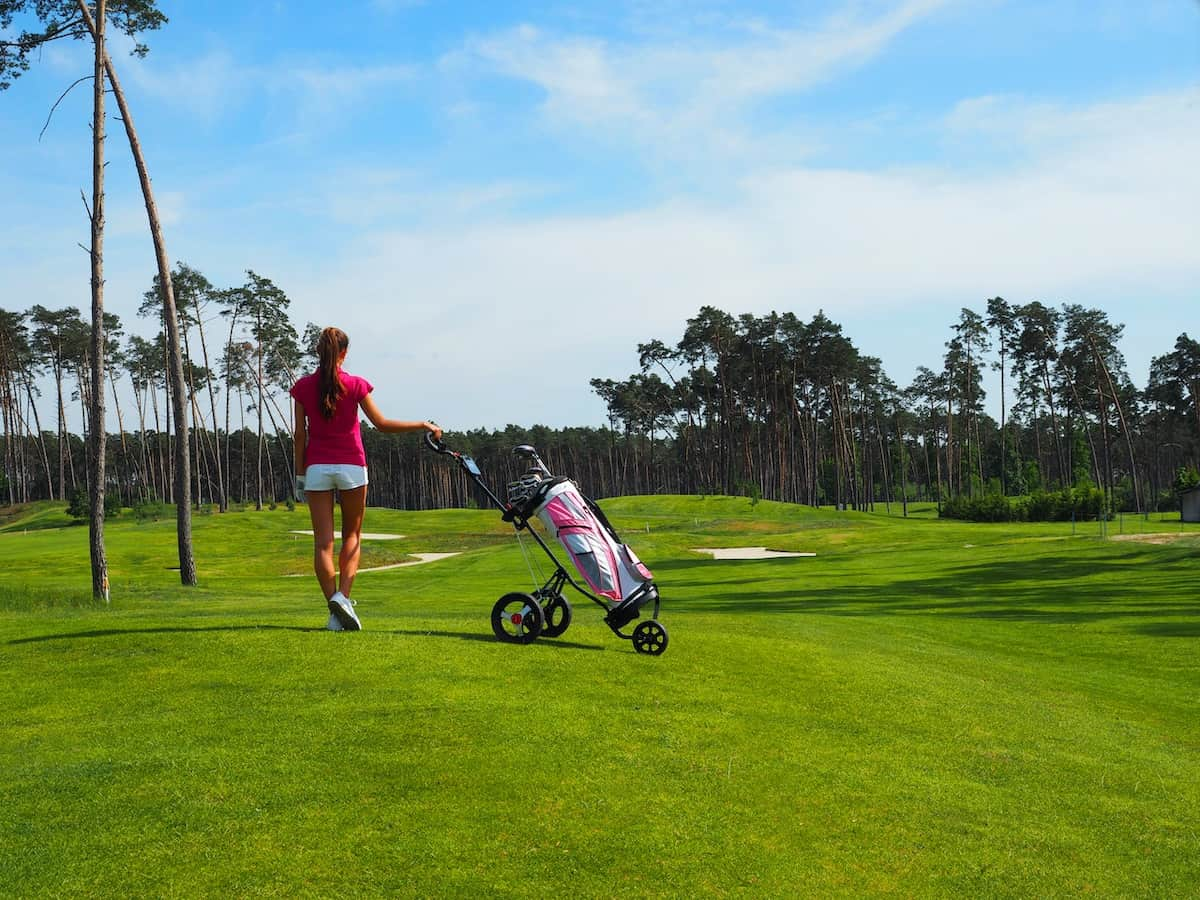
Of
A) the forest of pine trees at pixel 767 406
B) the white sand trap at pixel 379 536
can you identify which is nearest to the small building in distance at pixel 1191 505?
the forest of pine trees at pixel 767 406

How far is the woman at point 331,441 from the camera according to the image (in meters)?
9.31

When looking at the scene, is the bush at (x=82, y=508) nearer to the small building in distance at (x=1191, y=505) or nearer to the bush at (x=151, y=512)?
the bush at (x=151, y=512)

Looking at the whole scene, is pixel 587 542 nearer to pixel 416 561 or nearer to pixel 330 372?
pixel 330 372

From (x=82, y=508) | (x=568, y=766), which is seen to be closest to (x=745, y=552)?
(x=568, y=766)

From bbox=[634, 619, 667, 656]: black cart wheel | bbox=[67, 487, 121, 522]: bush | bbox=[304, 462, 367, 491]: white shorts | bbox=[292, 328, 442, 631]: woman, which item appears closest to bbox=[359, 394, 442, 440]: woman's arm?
bbox=[292, 328, 442, 631]: woman

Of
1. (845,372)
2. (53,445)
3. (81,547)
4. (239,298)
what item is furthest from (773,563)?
(53,445)

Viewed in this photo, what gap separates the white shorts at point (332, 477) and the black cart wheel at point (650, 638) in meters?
3.03

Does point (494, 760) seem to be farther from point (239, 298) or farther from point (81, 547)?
point (239, 298)

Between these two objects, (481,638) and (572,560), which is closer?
(572,560)

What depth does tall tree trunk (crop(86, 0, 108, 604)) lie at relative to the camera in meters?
19.0

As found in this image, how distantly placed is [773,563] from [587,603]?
22048 millimetres

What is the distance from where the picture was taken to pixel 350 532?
9984 mm

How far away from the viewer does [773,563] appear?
3928 cm

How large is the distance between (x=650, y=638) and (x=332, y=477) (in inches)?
135
